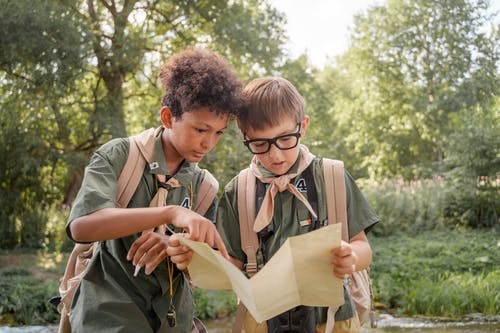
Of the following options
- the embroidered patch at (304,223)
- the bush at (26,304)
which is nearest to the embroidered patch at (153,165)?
the embroidered patch at (304,223)

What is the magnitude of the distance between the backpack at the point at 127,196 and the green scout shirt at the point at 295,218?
0.09 metres

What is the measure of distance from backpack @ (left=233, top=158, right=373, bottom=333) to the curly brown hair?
12.2 inches

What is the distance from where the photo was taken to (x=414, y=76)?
2339 cm

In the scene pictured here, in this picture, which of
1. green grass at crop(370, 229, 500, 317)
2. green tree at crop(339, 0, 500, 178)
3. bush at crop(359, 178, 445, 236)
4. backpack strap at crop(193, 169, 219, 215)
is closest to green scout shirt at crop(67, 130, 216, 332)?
backpack strap at crop(193, 169, 219, 215)

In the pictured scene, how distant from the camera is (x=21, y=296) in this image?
6.17m

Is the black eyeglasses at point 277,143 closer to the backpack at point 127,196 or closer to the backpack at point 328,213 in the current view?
the backpack at point 328,213

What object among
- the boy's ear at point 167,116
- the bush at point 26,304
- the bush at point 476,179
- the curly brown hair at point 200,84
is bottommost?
the bush at point 26,304

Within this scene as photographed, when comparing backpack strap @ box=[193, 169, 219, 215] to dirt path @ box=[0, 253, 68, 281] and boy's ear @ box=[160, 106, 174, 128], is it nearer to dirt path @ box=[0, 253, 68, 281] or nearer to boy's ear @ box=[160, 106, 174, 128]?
boy's ear @ box=[160, 106, 174, 128]

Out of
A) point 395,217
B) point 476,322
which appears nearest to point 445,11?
point 395,217

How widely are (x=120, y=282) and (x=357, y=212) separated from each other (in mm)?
862

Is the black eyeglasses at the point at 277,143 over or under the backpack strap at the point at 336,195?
over

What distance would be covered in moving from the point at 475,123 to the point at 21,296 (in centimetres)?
986

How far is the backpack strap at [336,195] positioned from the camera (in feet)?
7.45

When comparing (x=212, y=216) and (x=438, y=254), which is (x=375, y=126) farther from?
(x=212, y=216)
